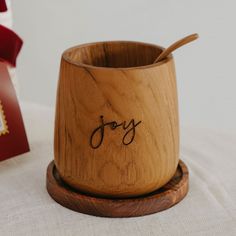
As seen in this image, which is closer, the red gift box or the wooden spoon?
the wooden spoon

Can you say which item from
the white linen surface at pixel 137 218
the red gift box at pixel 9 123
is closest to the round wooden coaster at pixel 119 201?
the white linen surface at pixel 137 218

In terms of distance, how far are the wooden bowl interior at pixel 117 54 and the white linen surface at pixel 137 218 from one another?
165mm

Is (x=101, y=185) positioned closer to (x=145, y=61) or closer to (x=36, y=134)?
(x=145, y=61)

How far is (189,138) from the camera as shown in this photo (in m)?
0.82

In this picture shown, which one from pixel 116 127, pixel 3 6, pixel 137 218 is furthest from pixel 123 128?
pixel 3 6

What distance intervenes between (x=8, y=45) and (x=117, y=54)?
0.71ft

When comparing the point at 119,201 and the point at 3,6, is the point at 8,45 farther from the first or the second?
the point at 119,201

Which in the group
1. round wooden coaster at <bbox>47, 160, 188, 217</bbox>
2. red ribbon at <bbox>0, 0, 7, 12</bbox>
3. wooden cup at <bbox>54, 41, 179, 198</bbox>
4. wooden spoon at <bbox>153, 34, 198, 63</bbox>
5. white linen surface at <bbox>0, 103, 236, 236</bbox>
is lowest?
white linen surface at <bbox>0, 103, 236, 236</bbox>

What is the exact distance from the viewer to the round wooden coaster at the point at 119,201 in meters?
0.60

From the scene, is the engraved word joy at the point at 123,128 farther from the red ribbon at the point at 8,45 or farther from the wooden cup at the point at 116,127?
the red ribbon at the point at 8,45

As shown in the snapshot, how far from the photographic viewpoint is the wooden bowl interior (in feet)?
2.07

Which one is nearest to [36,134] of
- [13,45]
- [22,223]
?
[13,45]

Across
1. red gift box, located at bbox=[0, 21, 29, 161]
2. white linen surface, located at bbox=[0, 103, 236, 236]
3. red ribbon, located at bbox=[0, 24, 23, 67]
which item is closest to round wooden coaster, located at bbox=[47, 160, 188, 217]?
white linen surface, located at bbox=[0, 103, 236, 236]

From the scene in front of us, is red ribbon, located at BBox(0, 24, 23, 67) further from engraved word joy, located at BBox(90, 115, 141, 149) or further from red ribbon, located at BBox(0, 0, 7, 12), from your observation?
engraved word joy, located at BBox(90, 115, 141, 149)
